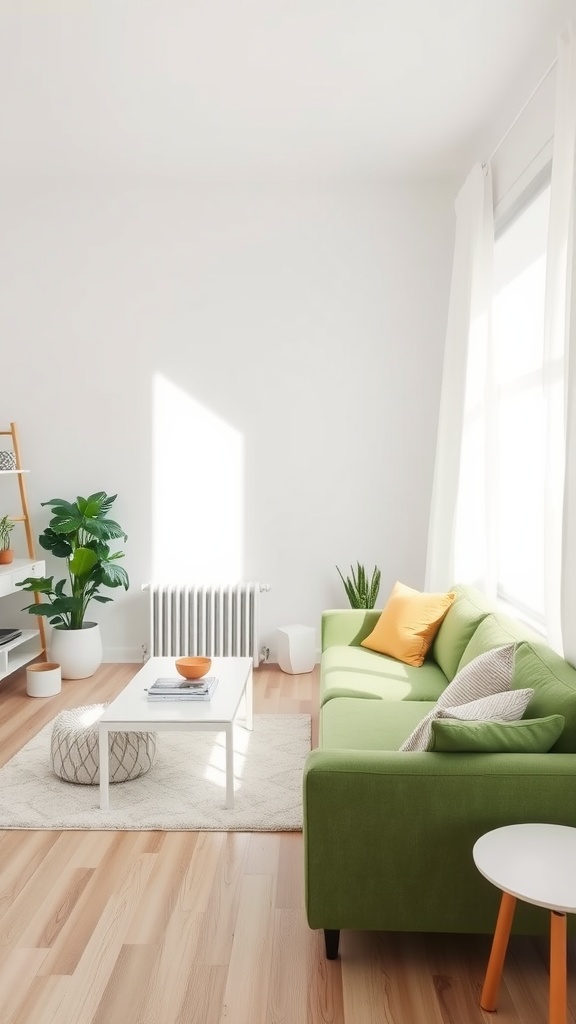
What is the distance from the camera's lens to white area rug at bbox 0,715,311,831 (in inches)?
121

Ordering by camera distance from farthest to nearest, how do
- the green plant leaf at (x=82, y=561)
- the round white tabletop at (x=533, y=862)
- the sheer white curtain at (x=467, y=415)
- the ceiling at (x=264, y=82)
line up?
the green plant leaf at (x=82, y=561) → the sheer white curtain at (x=467, y=415) → the ceiling at (x=264, y=82) → the round white tabletop at (x=533, y=862)

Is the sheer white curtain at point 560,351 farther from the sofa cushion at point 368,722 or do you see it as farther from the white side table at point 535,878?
the white side table at point 535,878

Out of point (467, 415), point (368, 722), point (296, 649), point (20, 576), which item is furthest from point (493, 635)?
point (20, 576)

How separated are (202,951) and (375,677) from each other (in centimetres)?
159

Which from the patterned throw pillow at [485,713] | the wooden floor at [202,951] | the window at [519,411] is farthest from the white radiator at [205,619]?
the patterned throw pillow at [485,713]

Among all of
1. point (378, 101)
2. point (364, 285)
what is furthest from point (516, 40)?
point (364, 285)

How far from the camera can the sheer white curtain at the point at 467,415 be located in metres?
4.38

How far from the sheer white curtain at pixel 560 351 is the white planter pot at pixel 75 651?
3.07 metres

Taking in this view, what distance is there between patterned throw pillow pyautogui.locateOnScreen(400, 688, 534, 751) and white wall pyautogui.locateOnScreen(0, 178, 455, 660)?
312 cm

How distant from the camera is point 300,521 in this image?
5.50 metres

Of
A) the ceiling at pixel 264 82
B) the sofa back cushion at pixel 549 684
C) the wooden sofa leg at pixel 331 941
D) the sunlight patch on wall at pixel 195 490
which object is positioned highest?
the ceiling at pixel 264 82

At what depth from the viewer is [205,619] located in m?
5.30

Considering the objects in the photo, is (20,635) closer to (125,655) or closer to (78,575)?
(78,575)

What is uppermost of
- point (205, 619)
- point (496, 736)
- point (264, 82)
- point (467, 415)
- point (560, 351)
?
point (264, 82)
